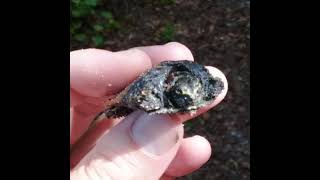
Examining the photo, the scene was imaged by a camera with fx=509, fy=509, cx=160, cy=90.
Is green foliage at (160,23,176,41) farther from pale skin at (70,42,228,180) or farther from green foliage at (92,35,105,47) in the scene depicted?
pale skin at (70,42,228,180)

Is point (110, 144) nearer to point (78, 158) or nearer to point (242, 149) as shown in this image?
point (78, 158)

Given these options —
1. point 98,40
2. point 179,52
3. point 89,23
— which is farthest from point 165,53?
point 89,23

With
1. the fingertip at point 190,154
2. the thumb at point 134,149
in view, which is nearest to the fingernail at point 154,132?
the thumb at point 134,149

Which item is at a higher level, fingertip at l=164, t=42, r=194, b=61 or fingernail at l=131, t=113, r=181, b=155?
fingertip at l=164, t=42, r=194, b=61

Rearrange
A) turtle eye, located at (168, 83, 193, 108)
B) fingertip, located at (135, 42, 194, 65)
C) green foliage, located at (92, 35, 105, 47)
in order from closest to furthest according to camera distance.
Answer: turtle eye, located at (168, 83, 193, 108) < fingertip, located at (135, 42, 194, 65) < green foliage, located at (92, 35, 105, 47)

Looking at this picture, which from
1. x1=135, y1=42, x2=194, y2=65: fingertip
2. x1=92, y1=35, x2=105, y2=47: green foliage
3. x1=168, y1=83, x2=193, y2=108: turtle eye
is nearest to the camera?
x1=168, y1=83, x2=193, y2=108: turtle eye

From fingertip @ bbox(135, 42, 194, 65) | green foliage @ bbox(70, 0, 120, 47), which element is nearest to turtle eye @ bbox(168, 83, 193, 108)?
fingertip @ bbox(135, 42, 194, 65)

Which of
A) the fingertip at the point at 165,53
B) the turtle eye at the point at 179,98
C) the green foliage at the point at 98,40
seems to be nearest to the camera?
the turtle eye at the point at 179,98

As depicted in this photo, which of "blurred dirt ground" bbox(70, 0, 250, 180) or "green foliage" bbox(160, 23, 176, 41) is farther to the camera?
"green foliage" bbox(160, 23, 176, 41)

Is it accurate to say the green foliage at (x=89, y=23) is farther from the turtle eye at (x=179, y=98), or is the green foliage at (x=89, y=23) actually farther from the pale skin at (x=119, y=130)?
the turtle eye at (x=179, y=98)
